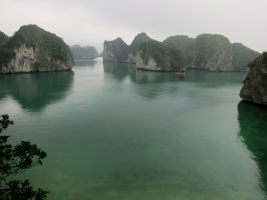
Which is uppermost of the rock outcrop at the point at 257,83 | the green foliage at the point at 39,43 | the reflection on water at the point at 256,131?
the green foliage at the point at 39,43

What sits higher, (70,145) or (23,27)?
(23,27)

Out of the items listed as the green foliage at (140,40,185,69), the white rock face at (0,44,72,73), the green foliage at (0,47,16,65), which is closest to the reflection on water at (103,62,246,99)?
the green foliage at (140,40,185,69)

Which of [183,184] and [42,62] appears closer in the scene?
[183,184]

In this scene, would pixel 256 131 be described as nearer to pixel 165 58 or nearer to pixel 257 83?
pixel 257 83

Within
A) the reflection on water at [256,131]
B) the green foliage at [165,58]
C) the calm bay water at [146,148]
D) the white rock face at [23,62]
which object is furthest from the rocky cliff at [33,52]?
the reflection on water at [256,131]

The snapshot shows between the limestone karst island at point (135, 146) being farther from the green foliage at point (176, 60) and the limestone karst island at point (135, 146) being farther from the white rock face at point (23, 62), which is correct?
the green foliage at point (176, 60)

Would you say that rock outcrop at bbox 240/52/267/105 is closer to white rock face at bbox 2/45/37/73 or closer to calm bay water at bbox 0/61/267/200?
calm bay water at bbox 0/61/267/200

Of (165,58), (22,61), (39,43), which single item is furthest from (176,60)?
(22,61)

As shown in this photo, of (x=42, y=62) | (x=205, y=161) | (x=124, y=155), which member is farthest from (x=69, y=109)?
(x=42, y=62)

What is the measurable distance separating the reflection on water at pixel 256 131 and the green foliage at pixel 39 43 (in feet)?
478

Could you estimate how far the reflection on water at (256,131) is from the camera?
3324 centimetres

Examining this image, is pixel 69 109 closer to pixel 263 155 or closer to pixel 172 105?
Answer: pixel 172 105

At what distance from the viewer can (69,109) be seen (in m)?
62.9

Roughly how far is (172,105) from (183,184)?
141 ft
